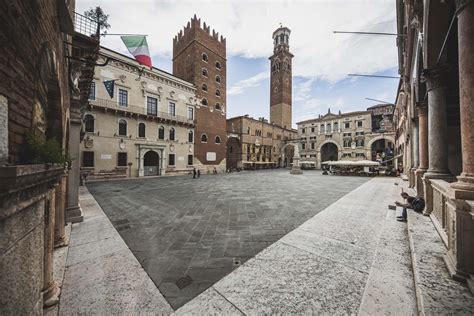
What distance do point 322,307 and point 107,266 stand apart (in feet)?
9.93

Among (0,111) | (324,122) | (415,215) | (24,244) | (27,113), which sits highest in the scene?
(324,122)

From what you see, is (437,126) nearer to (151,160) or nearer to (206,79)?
(151,160)

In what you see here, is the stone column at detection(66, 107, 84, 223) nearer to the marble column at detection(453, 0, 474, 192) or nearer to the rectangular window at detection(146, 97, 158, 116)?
the marble column at detection(453, 0, 474, 192)

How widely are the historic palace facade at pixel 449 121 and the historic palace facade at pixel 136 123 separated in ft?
53.9

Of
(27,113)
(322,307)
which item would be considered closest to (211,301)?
(322,307)

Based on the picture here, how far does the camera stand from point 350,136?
33.0 m

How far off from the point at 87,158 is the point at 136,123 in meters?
5.29

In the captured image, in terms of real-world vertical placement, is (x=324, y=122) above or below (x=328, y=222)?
above

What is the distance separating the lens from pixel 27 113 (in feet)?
6.52

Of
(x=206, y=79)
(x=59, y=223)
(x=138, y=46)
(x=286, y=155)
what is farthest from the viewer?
(x=286, y=155)

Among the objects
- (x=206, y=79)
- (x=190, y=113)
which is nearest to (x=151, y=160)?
(x=190, y=113)

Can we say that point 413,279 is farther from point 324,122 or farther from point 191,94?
point 324,122

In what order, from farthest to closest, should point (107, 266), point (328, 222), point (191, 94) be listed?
Answer: point (191, 94)
point (328, 222)
point (107, 266)

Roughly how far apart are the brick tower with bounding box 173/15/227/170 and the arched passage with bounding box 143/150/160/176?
475cm
